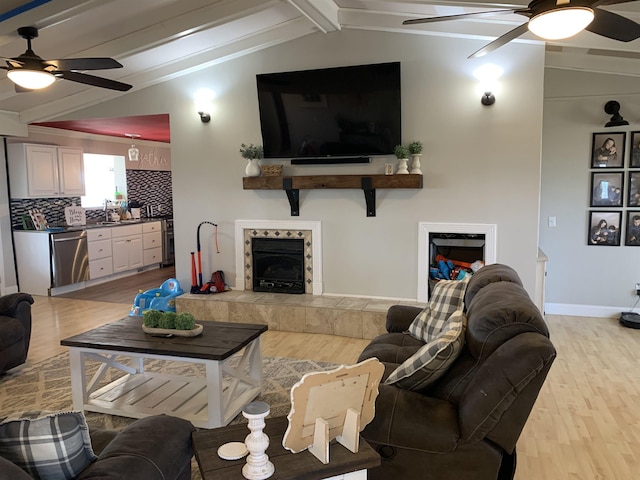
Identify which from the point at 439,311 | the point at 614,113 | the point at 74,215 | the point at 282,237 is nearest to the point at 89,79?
the point at 282,237

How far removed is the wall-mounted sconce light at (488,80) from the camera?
4508mm

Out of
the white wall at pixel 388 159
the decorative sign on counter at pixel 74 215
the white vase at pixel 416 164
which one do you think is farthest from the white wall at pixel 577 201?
the decorative sign on counter at pixel 74 215

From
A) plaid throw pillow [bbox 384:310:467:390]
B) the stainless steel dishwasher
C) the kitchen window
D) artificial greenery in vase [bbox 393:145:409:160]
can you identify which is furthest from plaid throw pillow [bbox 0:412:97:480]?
the kitchen window

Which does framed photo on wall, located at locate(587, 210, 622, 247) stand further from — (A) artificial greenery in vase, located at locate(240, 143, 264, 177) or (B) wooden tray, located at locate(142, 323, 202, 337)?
(B) wooden tray, located at locate(142, 323, 202, 337)

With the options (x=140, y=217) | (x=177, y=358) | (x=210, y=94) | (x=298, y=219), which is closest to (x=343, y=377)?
(x=177, y=358)

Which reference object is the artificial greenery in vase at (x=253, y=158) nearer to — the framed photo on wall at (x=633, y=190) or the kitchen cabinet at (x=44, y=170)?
the kitchen cabinet at (x=44, y=170)

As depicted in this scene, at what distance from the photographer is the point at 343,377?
1.54 m

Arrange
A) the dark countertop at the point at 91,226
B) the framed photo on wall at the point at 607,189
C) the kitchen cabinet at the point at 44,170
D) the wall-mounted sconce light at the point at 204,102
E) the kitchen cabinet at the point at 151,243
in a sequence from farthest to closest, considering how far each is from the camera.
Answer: the kitchen cabinet at the point at 151,243 → the dark countertop at the point at 91,226 → the kitchen cabinet at the point at 44,170 → the wall-mounted sconce light at the point at 204,102 → the framed photo on wall at the point at 607,189

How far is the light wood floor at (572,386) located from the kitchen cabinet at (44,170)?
182 cm

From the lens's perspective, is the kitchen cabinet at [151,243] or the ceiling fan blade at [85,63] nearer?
the ceiling fan blade at [85,63]

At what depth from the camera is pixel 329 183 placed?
4.99m

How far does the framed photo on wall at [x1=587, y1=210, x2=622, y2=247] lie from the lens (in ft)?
17.2

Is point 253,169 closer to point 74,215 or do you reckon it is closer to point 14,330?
point 14,330

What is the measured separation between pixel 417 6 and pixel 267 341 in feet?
10.7
